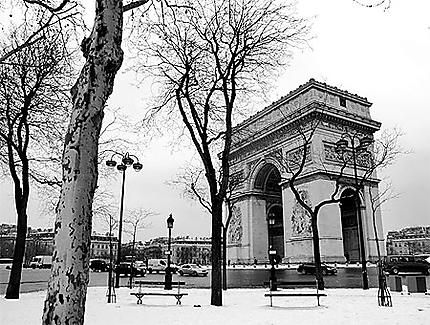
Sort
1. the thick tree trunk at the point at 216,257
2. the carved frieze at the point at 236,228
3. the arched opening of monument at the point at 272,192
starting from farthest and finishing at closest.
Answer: the carved frieze at the point at 236,228 < the arched opening of monument at the point at 272,192 < the thick tree trunk at the point at 216,257

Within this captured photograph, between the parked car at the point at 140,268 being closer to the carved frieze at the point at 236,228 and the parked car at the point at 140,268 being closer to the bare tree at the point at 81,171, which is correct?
the carved frieze at the point at 236,228

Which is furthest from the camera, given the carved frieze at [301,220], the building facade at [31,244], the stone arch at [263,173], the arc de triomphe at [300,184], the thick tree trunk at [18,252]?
the building facade at [31,244]

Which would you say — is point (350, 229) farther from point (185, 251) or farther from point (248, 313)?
point (185, 251)

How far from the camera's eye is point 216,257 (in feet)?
40.7

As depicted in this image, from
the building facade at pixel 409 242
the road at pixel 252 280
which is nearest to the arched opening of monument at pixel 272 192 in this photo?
the road at pixel 252 280

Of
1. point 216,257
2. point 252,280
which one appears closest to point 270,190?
point 252,280

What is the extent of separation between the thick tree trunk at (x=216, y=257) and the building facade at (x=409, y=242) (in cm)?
10891

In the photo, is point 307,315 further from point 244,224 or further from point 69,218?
point 244,224

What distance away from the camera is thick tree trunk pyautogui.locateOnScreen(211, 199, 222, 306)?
12.0 meters

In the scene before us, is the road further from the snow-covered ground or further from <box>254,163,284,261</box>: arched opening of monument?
<box>254,163,284,261</box>: arched opening of monument

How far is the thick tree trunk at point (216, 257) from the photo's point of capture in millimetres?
11977

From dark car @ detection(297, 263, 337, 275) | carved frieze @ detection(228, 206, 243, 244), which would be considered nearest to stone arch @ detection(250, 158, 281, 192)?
carved frieze @ detection(228, 206, 243, 244)

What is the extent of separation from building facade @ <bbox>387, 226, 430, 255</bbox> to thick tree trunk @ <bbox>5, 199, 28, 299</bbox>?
110 meters

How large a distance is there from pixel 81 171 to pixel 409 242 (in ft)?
422
